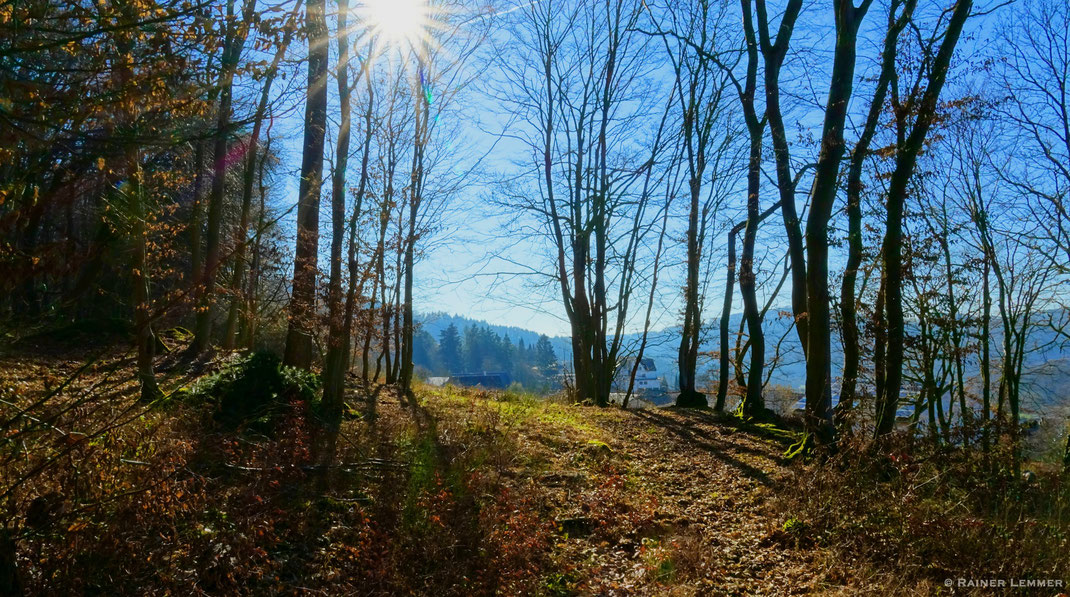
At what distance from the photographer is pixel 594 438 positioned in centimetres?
892

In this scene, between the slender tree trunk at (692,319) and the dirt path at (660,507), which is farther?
the slender tree trunk at (692,319)

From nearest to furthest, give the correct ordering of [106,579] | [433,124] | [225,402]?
[106,579], [225,402], [433,124]

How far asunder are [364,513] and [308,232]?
491 cm

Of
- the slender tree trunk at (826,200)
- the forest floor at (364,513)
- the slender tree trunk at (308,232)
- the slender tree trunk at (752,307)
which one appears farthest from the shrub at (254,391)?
the slender tree trunk at (752,307)

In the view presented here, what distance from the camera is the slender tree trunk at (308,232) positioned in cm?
777

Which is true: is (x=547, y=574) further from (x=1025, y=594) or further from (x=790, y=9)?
(x=790, y=9)

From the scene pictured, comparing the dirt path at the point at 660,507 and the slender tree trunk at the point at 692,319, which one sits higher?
the slender tree trunk at the point at 692,319

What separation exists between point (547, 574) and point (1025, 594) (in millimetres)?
3406

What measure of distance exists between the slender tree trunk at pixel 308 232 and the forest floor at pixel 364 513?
5.95 feet

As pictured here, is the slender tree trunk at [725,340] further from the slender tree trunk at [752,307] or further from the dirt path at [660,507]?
the dirt path at [660,507]

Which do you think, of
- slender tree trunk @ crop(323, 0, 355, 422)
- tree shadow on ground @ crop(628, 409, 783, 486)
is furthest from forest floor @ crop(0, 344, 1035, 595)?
slender tree trunk @ crop(323, 0, 355, 422)

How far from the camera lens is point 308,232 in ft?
26.9

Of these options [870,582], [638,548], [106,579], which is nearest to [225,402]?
[106,579]

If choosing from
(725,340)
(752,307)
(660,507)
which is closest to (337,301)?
(660,507)
